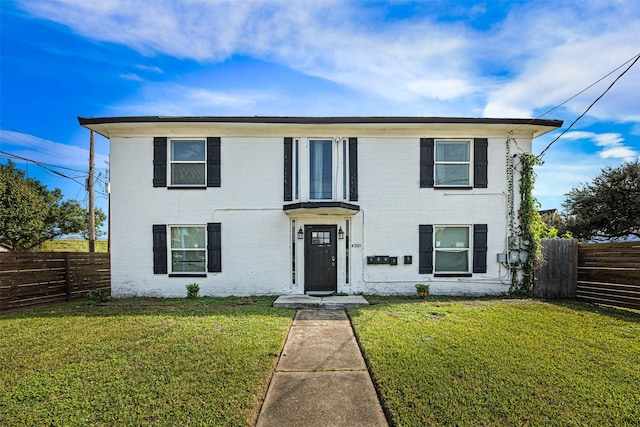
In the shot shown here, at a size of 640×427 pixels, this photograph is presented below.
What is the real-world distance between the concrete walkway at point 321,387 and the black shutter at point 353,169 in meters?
4.42

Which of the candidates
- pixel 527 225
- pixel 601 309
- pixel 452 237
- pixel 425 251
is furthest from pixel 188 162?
pixel 601 309

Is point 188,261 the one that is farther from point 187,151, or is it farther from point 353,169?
point 353,169

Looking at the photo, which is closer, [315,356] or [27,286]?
[315,356]

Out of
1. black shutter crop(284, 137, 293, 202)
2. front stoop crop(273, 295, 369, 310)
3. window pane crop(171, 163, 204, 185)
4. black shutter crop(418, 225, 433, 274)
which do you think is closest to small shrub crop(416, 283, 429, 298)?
black shutter crop(418, 225, 433, 274)

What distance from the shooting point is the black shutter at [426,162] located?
A: 9.12 meters

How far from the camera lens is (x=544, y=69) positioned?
28.8 ft

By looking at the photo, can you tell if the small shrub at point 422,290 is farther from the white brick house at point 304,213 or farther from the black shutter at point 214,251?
the black shutter at point 214,251

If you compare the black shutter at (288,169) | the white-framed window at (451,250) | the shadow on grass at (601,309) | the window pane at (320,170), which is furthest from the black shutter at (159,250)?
the shadow on grass at (601,309)

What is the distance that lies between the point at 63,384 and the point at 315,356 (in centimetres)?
283

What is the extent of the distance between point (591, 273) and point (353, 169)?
21.4 feet

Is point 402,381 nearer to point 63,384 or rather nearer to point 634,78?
point 63,384

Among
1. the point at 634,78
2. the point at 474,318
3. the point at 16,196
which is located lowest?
the point at 474,318

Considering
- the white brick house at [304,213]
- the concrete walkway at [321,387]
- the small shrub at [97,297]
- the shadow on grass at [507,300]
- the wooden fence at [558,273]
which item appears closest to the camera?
the concrete walkway at [321,387]

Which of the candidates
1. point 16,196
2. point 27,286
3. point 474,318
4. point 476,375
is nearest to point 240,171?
point 27,286
